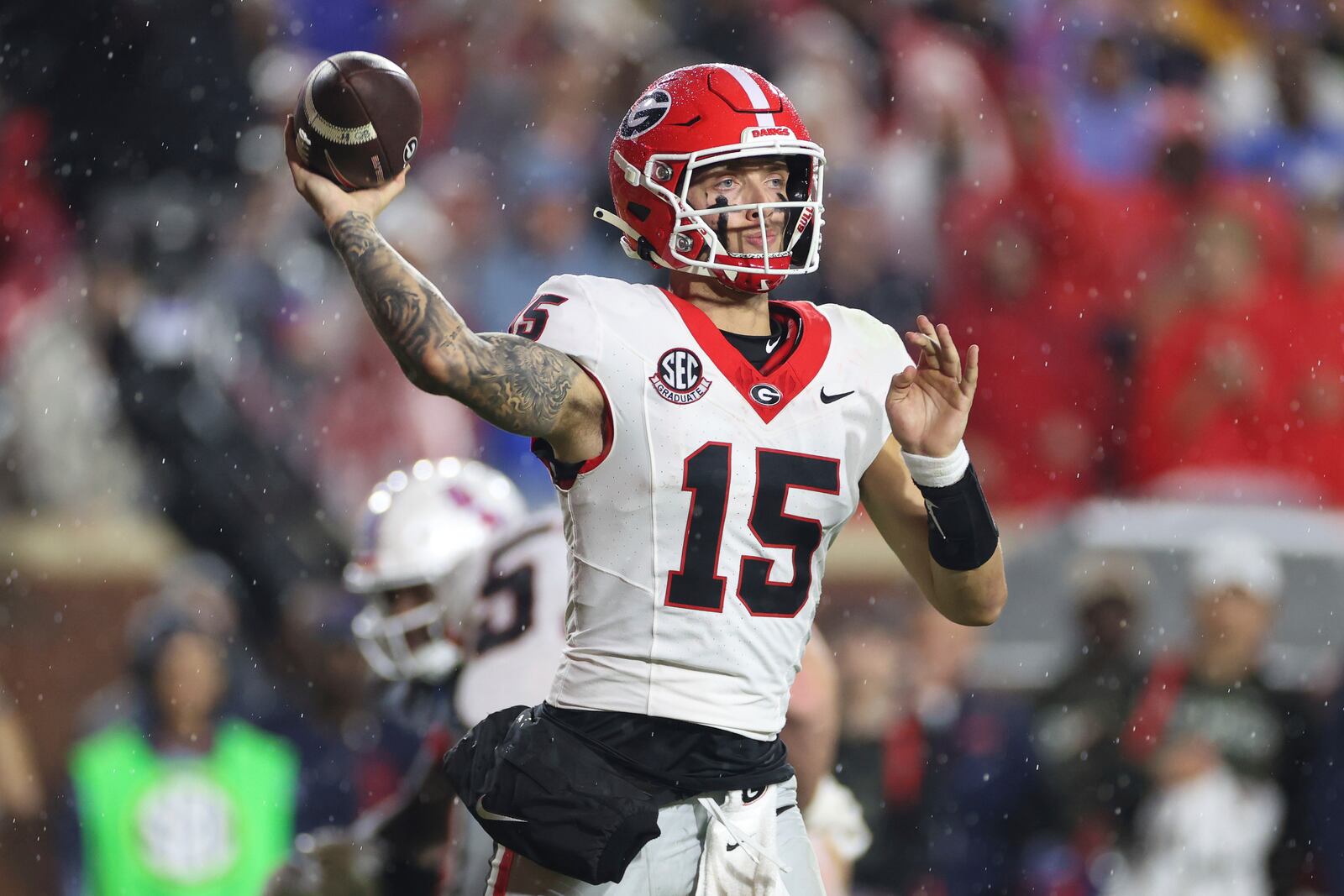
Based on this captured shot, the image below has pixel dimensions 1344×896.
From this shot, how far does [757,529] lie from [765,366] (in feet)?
0.87

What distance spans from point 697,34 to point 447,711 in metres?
4.56

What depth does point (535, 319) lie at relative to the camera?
8.84ft

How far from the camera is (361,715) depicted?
237 inches

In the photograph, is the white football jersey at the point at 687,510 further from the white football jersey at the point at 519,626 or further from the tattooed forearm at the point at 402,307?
the white football jersey at the point at 519,626

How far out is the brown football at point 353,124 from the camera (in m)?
2.60

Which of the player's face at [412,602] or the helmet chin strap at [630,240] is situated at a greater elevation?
the helmet chin strap at [630,240]

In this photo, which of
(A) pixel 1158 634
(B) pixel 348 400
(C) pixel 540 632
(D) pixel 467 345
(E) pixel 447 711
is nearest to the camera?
(D) pixel 467 345

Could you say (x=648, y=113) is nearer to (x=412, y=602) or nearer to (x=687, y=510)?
(x=687, y=510)

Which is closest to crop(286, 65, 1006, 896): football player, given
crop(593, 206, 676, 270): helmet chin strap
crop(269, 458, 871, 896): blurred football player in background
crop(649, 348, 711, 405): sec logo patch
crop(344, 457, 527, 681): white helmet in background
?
crop(649, 348, 711, 405): sec logo patch

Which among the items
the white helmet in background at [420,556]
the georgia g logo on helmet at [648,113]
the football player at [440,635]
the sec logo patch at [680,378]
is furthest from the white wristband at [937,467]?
the white helmet in background at [420,556]

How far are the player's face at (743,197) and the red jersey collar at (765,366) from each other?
0.13 metres

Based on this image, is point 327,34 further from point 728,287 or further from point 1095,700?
point 728,287

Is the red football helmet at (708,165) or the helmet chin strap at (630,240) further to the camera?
the helmet chin strap at (630,240)

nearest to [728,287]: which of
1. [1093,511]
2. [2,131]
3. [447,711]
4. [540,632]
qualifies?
[540,632]
